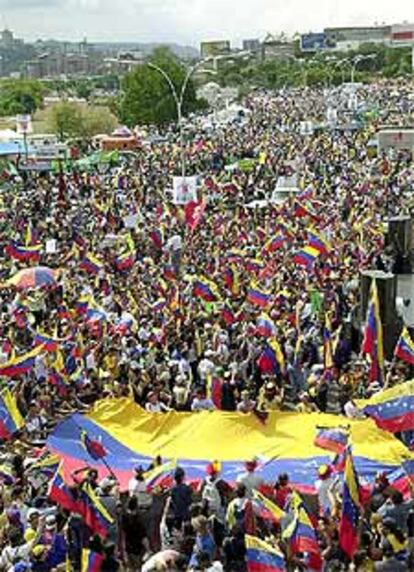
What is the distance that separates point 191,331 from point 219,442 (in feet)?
15.2

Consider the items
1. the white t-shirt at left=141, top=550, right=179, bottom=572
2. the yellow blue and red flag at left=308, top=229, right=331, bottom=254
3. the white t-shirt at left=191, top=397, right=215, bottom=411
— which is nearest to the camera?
the white t-shirt at left=141, top=550, right=179, bottom=572

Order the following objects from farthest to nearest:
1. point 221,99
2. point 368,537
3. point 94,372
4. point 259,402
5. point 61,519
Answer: point 221,99
point 94,372
point 259,402
point 61,519
point 368,537

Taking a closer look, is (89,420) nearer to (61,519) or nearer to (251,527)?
(61,519)

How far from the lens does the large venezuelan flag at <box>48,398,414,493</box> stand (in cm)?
1183

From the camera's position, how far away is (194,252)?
82.0 ft

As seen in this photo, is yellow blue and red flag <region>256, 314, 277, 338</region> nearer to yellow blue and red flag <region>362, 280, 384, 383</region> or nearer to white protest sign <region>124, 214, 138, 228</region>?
yellow blue and red flag <region>362, 280, 384, 383</region>

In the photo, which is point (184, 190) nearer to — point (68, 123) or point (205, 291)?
point (205, 291)

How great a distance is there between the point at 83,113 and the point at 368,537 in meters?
80.2

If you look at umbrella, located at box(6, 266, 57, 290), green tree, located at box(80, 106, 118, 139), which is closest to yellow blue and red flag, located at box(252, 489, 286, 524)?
umbrella, located at box(6, 266, 57, 290)

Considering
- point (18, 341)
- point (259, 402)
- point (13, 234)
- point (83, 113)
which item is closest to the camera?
point (259, 402)

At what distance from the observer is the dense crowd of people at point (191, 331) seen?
32.6ft

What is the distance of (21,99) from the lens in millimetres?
133125

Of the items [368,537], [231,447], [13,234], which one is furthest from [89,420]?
[13,234]

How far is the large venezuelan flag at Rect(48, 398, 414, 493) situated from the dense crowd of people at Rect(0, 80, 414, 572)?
0.33 m
